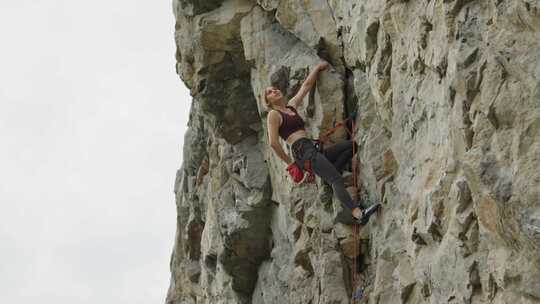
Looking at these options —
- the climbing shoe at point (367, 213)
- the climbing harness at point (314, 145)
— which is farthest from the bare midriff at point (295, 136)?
A: the climbing shoe at point (367, 213)

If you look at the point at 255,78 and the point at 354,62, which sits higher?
the point at 255,78

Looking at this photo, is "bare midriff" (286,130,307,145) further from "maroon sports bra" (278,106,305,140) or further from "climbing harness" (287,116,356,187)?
"climbing harness" (287,116,356,187)

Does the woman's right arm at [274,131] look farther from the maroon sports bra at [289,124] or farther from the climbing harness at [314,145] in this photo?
the climbing harness at [314,145]

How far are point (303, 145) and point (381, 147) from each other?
1424 mm

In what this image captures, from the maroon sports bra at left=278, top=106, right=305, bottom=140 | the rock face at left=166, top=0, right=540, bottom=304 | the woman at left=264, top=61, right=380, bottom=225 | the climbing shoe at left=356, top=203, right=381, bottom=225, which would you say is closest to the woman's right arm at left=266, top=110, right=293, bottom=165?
the woman at left=264, top=61, right=380, bottom=225

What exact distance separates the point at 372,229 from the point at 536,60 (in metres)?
4.69

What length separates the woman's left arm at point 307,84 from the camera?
1250 centimetres

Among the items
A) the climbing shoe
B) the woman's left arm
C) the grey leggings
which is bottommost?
the climbing shoe

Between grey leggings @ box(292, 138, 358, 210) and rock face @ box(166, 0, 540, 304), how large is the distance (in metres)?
0.27

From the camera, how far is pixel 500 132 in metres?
7.60

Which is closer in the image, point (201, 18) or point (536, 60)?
point (536, 60)

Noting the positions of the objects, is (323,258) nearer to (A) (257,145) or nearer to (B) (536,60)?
(A) (257,145)

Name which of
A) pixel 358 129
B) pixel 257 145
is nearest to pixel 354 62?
pixel 358 129

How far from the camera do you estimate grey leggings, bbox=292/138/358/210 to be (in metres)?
11.7
